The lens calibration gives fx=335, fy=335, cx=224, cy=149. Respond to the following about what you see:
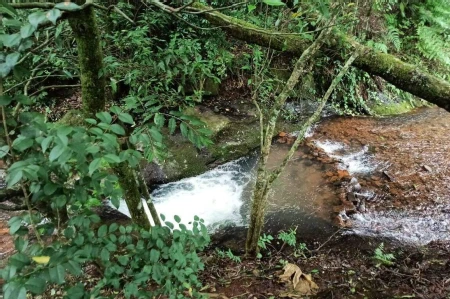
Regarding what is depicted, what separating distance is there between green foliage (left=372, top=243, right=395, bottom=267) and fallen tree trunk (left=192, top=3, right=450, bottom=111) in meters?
1.68

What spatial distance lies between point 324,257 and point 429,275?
3.33 ft

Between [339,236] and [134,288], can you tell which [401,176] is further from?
[134,288]

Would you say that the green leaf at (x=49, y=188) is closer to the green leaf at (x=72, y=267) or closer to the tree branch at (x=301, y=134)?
the green leaf at (x=72, y=267)

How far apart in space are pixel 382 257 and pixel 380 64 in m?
2.11

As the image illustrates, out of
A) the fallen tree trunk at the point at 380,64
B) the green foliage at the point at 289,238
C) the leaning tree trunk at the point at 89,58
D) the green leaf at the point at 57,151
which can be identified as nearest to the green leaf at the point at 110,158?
the green leaf at the point at 57,151

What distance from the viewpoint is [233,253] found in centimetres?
398

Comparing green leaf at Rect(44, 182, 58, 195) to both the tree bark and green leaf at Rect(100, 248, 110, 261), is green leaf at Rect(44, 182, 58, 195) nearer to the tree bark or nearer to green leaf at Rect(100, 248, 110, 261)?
green leaf at Rect(100, 248, 110, 261)

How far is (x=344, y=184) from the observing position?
542cm

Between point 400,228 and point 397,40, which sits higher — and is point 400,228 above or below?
below

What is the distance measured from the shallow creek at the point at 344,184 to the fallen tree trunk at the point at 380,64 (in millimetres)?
1866

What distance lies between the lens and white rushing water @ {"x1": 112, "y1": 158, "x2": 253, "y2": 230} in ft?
16.3

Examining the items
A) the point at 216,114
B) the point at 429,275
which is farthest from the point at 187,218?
the point at 429,275

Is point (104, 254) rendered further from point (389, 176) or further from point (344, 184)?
point (389, 176)

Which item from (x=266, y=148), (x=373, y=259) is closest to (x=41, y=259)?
(x=266, y=148)
